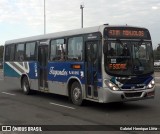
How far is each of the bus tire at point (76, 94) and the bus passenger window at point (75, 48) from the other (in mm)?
999

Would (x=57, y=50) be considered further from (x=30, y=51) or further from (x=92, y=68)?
(x=30, y=51)

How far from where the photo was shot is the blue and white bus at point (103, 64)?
39.3ft

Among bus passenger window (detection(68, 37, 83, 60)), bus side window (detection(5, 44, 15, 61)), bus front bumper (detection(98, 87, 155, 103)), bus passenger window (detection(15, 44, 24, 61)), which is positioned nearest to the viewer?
bus front bumper (detection(98, 87, 155, 103))

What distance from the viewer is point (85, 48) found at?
13008 mm

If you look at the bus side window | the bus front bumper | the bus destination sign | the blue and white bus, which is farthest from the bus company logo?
the bus side window

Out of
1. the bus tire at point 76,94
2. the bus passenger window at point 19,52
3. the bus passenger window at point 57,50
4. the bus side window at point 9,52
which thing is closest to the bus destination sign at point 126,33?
the bus tire at point 76,94

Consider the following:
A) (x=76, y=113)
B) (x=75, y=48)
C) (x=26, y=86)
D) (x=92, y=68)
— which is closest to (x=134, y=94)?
(x=92, y=68)

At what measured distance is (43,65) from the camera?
640 inches

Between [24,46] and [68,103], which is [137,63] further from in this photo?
[24,46]

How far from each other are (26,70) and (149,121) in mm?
9306

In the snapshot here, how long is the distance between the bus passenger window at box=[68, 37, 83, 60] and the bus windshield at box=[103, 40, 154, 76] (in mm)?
1576

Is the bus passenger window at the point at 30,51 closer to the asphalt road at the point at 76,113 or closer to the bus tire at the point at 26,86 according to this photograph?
the bus tire at the point at 26,86

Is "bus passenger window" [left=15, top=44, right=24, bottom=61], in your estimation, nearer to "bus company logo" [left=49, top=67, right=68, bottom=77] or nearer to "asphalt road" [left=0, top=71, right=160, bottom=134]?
"bus company logo" [left=49, top=67, right=68, bottom=77]

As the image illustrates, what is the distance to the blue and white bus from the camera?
11984 millimetres
